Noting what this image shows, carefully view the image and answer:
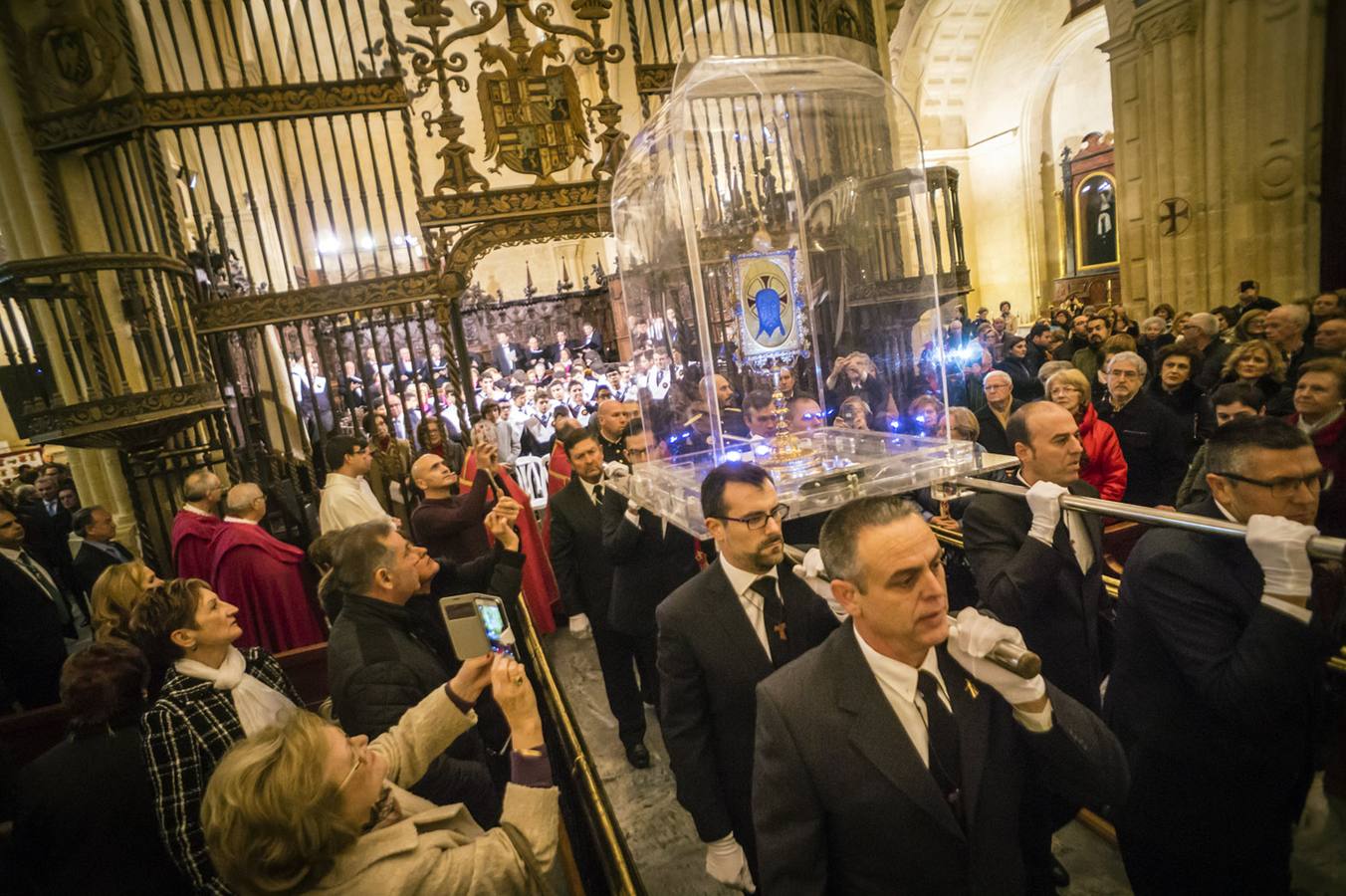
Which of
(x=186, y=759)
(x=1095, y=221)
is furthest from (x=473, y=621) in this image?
(x=1095, y=221)

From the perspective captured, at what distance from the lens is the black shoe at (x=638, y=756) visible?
3787 millimetres

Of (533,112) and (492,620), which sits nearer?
(492,620)

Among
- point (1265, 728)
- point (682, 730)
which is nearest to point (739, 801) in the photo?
point (682, 730)

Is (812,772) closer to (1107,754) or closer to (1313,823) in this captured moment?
(1107,754)

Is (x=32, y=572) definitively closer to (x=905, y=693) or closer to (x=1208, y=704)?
(x=905, y=693)

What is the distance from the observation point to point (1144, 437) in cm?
443

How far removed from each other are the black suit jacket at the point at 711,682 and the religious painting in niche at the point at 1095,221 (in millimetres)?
17126

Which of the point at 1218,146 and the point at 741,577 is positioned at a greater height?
the point at 1218,146

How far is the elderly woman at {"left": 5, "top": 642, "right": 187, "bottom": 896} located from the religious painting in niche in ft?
60.9

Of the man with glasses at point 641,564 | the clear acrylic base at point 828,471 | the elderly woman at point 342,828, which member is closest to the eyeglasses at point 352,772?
the elderly woman at point 342,828

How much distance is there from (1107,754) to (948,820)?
1.37 feet

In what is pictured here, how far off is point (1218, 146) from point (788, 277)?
8.74 m

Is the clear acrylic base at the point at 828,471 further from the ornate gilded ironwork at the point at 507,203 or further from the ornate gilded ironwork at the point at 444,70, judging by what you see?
the ornate gilded ironwork at the point at 444,70

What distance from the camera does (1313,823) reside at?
220 cm
